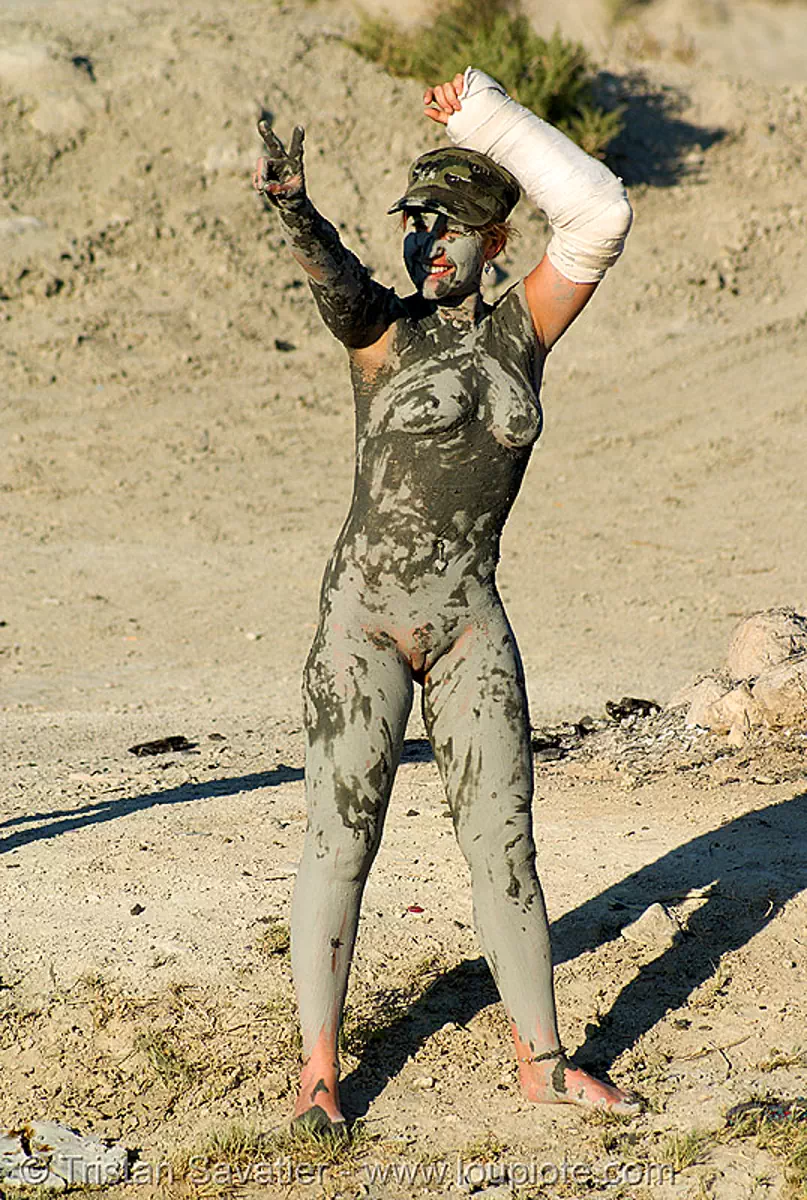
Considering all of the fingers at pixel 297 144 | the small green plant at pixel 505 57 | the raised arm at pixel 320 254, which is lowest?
the raised arm at pixel 320 254

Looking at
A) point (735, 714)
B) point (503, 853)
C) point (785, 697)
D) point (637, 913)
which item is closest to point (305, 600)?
point (735, 714)

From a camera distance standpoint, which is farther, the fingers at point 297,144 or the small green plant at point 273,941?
the small green plant at point 273,941

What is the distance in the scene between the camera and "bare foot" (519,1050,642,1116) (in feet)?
13.3

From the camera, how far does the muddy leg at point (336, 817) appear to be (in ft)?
12.9

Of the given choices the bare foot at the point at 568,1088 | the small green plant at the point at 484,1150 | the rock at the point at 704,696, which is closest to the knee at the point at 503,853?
the bare foot at the point at 568,1088

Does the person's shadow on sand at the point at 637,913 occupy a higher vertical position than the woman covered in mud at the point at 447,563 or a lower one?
lower

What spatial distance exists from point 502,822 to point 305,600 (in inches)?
261

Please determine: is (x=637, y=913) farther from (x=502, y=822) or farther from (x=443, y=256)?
(x=443, y=256)

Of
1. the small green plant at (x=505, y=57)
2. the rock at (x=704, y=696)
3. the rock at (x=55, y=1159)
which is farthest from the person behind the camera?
the small green plant at (x=505, y=57)

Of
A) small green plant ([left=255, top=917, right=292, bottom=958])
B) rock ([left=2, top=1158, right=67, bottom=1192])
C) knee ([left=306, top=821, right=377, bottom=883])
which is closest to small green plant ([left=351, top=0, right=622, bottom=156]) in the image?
small green plant ([left=255, top=917, right=292, bottom=958])

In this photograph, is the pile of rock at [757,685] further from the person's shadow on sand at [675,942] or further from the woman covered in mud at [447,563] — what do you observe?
the woman covered in mud at [447,563]

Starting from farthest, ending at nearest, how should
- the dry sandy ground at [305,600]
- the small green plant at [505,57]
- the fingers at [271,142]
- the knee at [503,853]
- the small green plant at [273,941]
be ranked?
the small green plant at [505,57] → the small green plant at [273,941] → the dry sandy ground at [305,600] → the knee at [503,853] → the fingers at [271,142]

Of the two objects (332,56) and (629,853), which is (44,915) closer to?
(629,853)

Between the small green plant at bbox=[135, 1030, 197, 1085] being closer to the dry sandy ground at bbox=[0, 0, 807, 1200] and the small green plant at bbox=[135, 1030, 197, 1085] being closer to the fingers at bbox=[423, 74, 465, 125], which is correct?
the dry sandy ground at bbox=[0, 0, 807, 1200]
